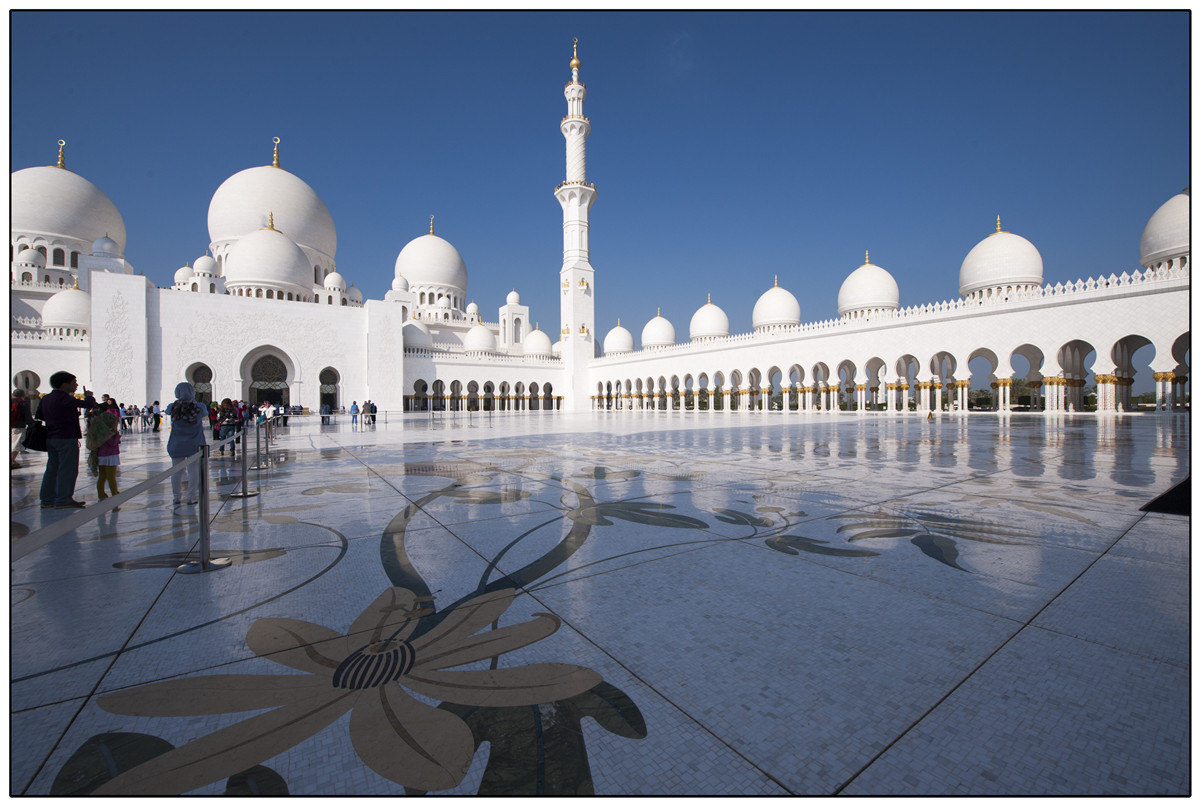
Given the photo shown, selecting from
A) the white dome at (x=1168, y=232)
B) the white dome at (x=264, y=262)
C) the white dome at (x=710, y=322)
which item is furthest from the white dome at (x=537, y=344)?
the white dome at (x=1168, y=232)

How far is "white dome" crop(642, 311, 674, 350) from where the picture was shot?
3488 centimetres

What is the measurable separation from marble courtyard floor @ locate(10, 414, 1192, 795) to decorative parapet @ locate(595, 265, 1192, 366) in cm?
1846

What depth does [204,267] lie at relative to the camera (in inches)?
1037

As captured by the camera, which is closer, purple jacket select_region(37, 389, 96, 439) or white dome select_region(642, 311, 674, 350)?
purple jacket select_region(37, 389, 96, 439)

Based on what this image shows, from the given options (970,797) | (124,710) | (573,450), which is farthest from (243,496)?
(970,797)

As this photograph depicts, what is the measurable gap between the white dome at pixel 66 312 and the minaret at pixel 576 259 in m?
23.7

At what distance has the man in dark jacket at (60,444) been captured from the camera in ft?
12.3

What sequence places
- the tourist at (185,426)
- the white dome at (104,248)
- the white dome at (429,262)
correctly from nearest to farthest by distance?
the tourist at (185,426) < the white dome at (104,248) < the white dome at (429,262)

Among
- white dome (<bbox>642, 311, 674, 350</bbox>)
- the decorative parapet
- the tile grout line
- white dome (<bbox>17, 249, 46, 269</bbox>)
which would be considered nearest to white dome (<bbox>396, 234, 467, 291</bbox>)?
white dome (<bbox>642, 311, 674, 350</bbox>)

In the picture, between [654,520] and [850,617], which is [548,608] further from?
[654,520]

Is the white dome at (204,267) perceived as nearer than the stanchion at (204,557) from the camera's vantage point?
No

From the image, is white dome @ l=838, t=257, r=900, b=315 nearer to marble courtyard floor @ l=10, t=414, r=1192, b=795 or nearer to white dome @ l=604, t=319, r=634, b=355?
white dome @ l=604, t=319, r=634, b=355

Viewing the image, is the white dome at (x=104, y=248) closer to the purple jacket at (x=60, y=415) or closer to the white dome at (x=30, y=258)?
the white dome at (x=30, y=258)

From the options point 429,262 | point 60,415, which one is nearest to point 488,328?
point 429,262
